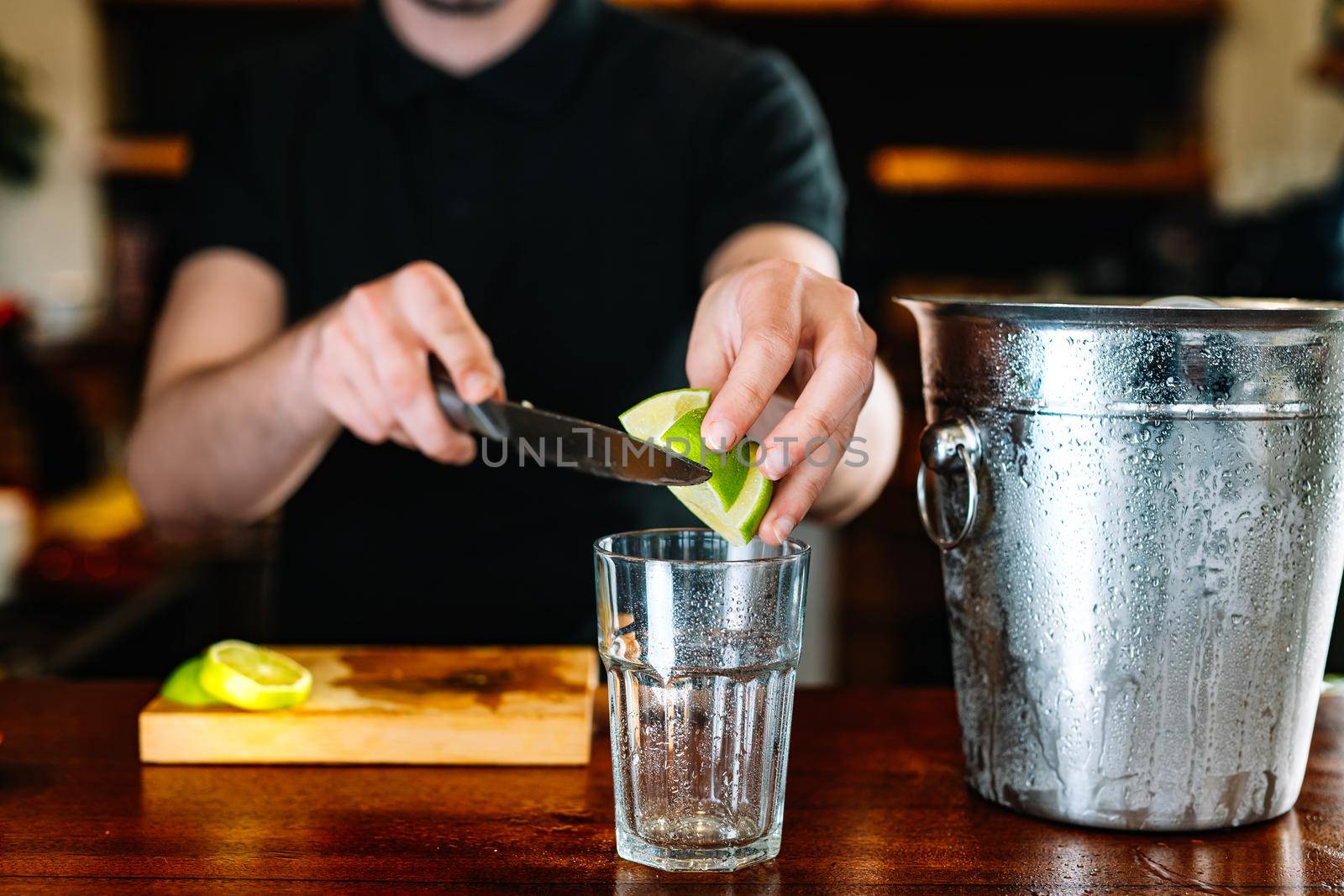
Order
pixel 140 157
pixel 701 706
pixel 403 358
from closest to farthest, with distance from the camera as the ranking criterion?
pixel 701 706 < pixel 403 358 < pixel 140 157

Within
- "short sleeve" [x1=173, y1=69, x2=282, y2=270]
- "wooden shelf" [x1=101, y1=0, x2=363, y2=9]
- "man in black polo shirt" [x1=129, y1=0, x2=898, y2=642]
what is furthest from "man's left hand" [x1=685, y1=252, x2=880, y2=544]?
"wooden shelf" [x1=101, y1=0, x2=363, y2=9]

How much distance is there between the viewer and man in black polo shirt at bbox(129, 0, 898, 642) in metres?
1.67

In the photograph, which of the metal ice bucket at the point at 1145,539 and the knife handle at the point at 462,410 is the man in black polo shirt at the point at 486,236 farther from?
the metal ice bucket at the point at 1145,539

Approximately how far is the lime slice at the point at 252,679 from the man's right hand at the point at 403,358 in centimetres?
22

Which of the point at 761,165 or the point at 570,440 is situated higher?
the point at 761,165

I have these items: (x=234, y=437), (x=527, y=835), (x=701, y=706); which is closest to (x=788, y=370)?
(x=701, y=706)

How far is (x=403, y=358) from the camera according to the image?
1072 millimetres

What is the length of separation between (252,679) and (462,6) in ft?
3.23

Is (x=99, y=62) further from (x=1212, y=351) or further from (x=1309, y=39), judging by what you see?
(x=1212, y=351)

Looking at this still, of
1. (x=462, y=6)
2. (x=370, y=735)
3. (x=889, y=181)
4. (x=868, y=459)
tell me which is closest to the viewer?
(x=370, y=735)

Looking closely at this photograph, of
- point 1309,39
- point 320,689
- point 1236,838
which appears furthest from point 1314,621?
point 1309,39

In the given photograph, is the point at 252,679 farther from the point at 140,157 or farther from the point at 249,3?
the point at 249,3

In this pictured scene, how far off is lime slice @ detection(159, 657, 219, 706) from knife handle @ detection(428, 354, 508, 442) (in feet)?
0.91

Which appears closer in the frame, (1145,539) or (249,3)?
(1145,539)
